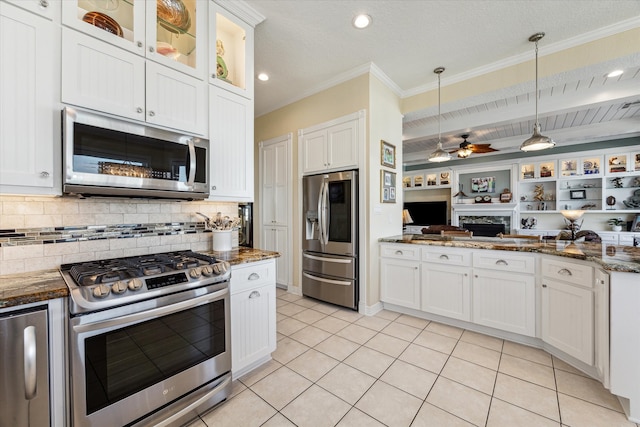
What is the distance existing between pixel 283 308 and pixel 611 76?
4673 mm

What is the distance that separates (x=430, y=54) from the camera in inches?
111

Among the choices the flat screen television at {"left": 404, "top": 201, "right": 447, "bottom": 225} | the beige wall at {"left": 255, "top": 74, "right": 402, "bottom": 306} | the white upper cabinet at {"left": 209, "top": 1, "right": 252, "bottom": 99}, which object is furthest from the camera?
the flat screen television at {"left": 404, "top": 201, "right": 447, "bottom": 225}

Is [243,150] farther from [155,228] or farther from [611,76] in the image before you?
[611,76]

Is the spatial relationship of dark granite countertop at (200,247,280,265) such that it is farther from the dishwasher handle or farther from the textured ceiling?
the textured ceiling

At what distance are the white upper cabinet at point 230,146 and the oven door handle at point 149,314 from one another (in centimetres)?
79

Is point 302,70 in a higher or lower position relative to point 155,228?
higher

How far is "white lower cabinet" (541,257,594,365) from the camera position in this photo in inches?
74.7

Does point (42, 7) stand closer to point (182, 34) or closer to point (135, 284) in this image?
point (182, 34)

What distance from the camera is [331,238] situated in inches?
133

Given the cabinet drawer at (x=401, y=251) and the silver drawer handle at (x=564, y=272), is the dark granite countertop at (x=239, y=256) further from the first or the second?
the silver drawer handle at (x=564, y=272)

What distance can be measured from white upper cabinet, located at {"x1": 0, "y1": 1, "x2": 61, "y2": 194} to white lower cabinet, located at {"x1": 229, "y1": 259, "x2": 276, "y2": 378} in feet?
3.84

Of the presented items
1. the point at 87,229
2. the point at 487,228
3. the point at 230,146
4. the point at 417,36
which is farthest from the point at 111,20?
the point at 487,228

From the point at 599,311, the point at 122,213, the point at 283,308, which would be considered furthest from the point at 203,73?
the point at 599,311

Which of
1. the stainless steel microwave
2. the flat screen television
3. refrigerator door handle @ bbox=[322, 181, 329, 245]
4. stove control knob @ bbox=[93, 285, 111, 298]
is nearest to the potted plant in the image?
the flat screen television
